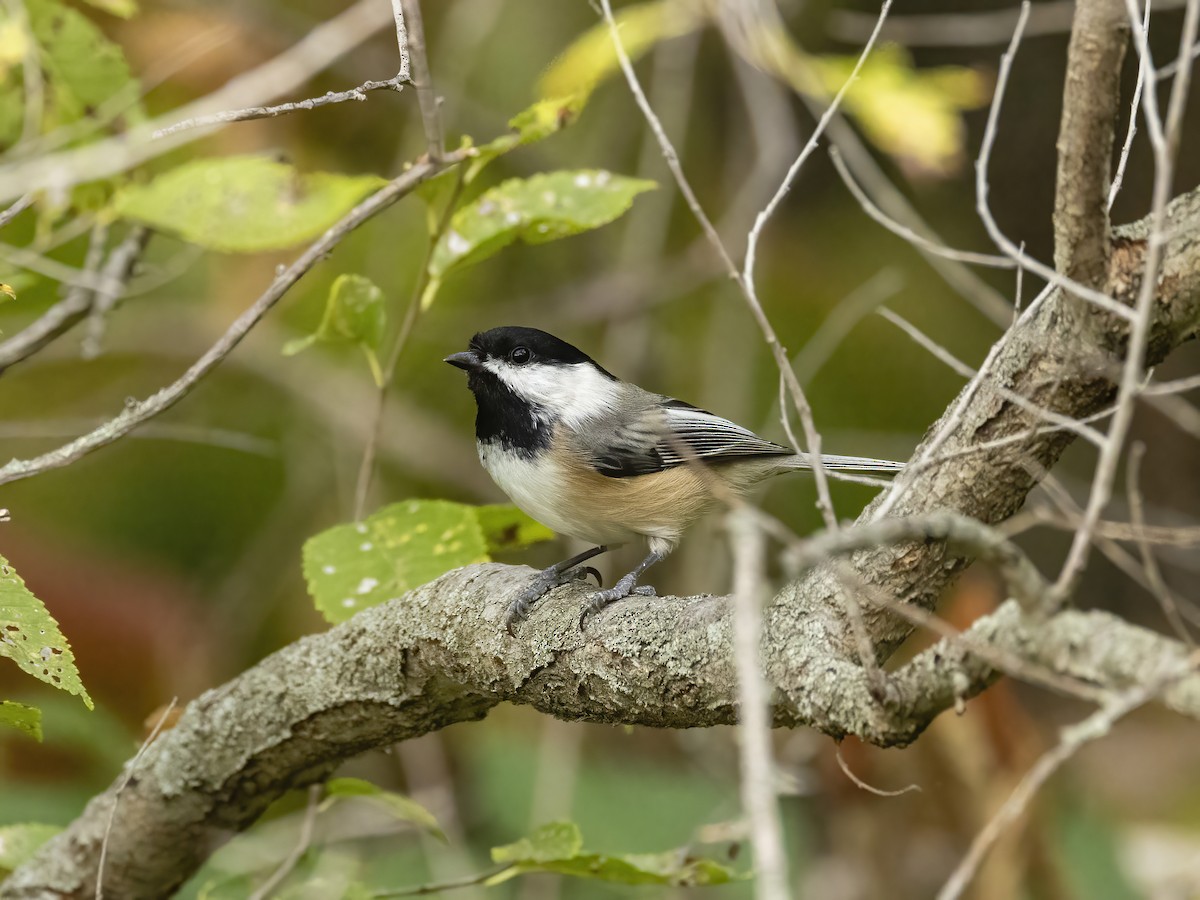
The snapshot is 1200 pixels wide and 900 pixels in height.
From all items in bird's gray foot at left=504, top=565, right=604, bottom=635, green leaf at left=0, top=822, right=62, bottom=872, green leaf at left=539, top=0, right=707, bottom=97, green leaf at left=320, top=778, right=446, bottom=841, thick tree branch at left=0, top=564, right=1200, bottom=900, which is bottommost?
green leaf at left=320, top=778, right=446, bottom=841

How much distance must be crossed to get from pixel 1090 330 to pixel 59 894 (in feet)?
8.53

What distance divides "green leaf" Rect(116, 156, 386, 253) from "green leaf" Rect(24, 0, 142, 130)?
50cm

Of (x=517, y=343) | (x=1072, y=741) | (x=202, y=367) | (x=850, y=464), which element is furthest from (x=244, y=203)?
(x=1072, y=741)

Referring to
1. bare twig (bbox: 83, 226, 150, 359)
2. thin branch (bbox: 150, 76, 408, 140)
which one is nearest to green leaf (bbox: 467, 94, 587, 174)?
thin branch (bbox: 150, 76, 408, 140)

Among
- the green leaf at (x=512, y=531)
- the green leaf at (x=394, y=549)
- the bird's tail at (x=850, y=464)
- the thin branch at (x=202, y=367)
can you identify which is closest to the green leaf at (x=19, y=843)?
the green leaf at (x=394, y=549)

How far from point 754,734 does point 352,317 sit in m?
1.94

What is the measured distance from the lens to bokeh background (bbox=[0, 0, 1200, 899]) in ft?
15.7

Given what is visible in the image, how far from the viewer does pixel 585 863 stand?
2.40 metres

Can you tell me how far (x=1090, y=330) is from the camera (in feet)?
5.98

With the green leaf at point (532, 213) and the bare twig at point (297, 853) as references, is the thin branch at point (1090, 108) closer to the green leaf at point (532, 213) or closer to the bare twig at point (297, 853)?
the green leaf at point (532, 213)

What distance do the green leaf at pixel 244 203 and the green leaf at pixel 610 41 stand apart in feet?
2.71

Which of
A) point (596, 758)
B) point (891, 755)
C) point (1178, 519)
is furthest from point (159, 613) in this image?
point (1178, 519)

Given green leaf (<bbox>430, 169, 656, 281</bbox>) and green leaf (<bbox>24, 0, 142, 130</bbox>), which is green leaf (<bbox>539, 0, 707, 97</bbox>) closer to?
green leaf (<bbox>430, 169, 656, 281</bbox>)

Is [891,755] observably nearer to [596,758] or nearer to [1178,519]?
[596,758]
